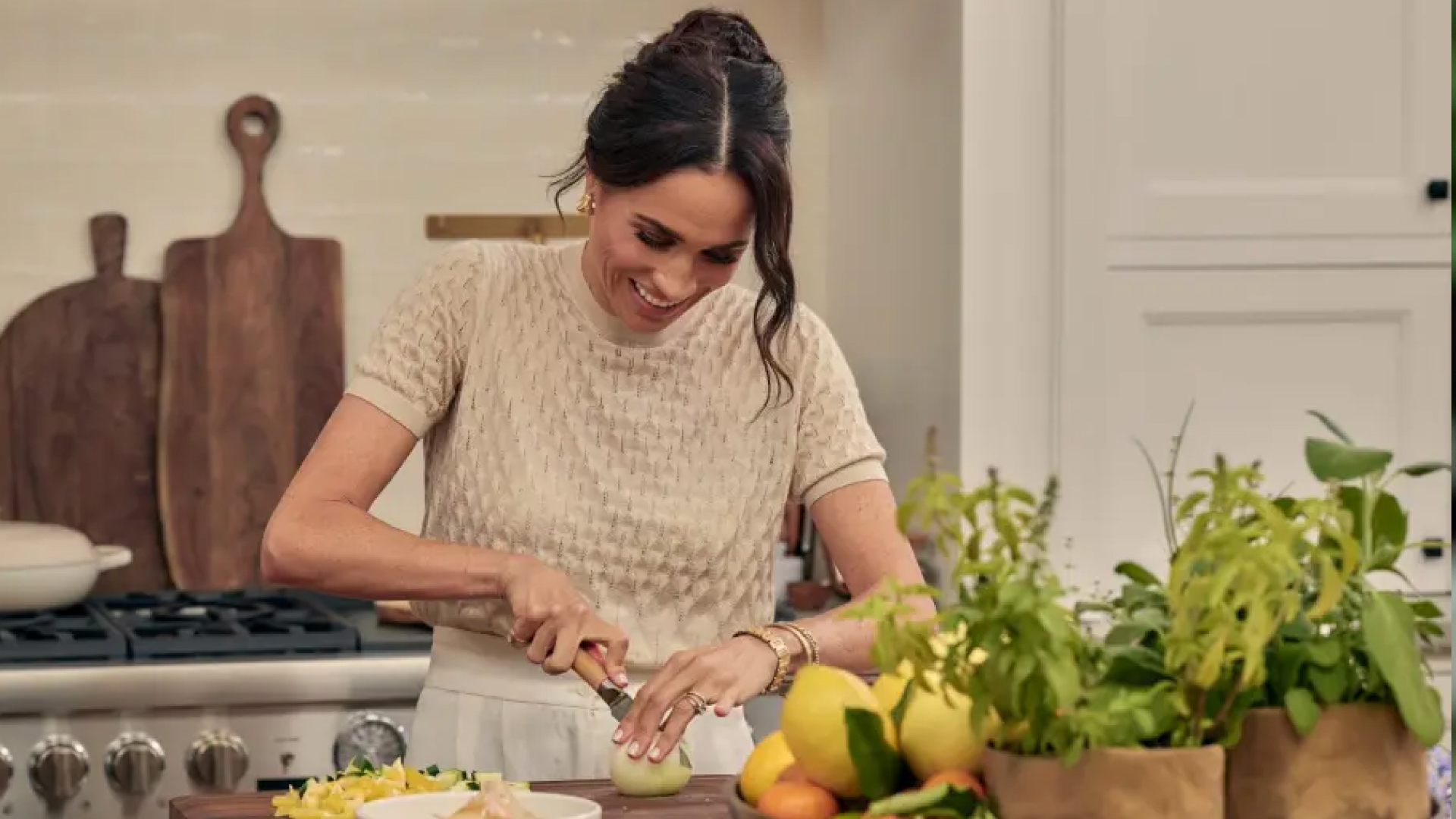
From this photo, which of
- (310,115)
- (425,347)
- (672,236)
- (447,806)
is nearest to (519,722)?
(425,347)

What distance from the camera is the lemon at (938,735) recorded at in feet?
3.54

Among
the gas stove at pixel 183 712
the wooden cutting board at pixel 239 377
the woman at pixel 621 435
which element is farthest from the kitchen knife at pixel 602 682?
the wooden cutting board at pixel 239 377

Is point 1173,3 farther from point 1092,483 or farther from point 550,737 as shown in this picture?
point 550,737

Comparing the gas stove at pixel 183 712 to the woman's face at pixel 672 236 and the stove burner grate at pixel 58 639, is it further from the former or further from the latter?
the woman's face at pixel 672 236

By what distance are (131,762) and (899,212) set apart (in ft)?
4.59

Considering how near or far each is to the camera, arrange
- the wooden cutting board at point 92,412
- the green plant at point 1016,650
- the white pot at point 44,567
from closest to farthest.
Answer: the green plant at point 1016,650
the white pot at point 44,567
the wooden cutting board at point 92,412

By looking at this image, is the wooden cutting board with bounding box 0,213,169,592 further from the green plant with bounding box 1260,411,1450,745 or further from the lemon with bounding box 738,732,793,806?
the green plant with bounding box 1260,411,1450,745

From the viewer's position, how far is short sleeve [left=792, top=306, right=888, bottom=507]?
6.60ft

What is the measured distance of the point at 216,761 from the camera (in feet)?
8.30

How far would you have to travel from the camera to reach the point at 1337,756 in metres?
1.08

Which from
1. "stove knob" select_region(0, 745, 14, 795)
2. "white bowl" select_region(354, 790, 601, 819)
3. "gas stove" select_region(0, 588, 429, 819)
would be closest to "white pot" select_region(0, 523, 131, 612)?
"gas stove" select_region(0, 588, 429, 819)

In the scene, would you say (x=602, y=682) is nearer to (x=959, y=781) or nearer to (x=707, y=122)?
(x=707, y=122)

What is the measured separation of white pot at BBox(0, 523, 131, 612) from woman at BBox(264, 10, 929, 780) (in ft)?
3.39

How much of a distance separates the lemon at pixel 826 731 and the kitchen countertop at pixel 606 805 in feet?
1.20
